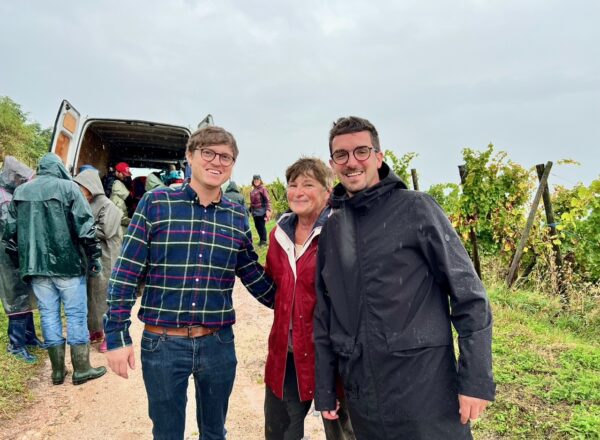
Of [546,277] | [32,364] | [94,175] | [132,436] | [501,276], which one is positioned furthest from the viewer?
[501,276]

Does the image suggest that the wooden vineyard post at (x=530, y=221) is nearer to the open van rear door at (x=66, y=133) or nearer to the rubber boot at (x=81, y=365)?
the rubber boot at (x=81, y=365)

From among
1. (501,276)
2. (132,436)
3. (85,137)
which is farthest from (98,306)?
(501,276)

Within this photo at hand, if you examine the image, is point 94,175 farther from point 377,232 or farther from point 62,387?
point 377,232

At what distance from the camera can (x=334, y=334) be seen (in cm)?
169

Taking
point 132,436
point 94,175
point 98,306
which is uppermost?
point 94,175

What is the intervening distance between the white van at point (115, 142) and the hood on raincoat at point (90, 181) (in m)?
0.97

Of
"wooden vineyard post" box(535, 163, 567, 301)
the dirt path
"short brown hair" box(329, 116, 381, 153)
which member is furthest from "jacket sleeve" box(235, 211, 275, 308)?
"wooden vineyard post" box(535, 163, 567, 301)

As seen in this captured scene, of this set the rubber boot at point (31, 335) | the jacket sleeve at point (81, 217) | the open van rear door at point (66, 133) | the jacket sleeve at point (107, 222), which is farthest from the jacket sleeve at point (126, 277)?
the open van rear door at point (66, 133)

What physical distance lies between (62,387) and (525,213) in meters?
7.17

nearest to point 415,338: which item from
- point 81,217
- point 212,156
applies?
point 212,156

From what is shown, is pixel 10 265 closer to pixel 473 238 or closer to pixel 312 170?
pixel 312 170

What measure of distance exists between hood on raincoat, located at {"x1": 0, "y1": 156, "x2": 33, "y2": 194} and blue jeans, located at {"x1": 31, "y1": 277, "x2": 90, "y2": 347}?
1.23 m

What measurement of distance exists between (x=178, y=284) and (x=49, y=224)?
2395 mm

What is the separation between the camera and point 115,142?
24.2 feet
